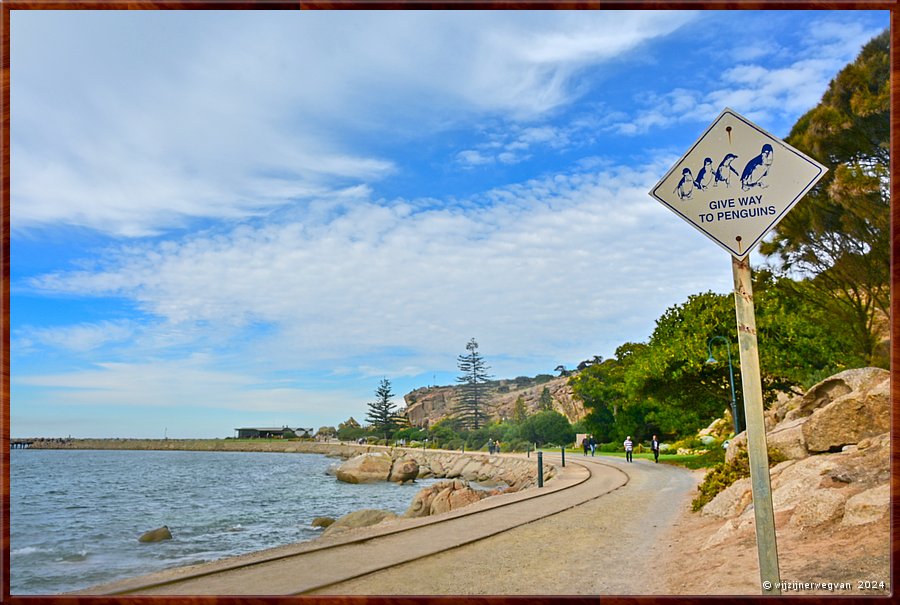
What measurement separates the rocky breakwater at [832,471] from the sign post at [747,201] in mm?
3063

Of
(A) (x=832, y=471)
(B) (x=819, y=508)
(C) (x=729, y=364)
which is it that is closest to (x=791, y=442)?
(A) (x=832, y=471)

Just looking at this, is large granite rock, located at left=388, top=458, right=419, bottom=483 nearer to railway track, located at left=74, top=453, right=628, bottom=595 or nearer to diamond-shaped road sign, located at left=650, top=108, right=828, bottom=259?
railway track, located at left=74, top=453, right=628, bottom=595

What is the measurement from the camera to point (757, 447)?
3.65 metres

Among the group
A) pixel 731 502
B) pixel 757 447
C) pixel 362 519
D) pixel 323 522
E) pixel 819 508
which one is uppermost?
pixel 757 447

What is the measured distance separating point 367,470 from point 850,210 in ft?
134

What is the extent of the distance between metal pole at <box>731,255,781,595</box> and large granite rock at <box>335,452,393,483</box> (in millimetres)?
49437

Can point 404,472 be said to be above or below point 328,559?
below

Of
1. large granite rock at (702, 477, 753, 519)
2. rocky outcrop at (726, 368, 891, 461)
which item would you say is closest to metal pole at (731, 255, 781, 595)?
large granite rock at (702, 477, 753, 519)

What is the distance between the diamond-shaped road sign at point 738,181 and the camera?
3682 mm

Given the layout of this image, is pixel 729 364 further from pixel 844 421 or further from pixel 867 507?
pixel 867 507

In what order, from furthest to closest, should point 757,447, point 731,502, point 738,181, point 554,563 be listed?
1. point 731,502
2. point 554,563
3. point 738,181
4. point 757,447

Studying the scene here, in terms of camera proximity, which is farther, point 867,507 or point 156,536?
point 156,536

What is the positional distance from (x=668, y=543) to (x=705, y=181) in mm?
7226

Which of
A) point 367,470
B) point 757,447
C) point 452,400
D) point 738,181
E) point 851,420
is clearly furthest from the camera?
point 452,400
